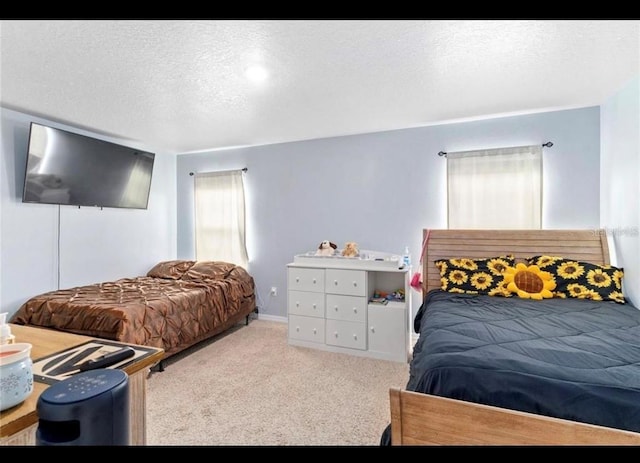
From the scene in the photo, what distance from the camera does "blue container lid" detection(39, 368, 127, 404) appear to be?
53 cm

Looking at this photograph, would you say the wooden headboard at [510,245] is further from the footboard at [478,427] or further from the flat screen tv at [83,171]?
the flat screen tv at [83,171]

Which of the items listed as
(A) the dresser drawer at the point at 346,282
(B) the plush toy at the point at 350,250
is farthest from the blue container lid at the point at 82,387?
(B) the plush toy at the point at 350,250

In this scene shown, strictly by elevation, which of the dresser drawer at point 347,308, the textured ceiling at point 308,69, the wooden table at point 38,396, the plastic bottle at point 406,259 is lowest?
the dresser drawer at point 347,308

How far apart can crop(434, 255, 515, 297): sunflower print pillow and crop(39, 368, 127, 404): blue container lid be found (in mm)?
2647

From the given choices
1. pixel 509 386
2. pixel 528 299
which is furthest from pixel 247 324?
pixel 509 386

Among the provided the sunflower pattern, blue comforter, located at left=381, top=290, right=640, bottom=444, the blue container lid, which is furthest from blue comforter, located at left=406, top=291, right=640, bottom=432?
the blue container lid

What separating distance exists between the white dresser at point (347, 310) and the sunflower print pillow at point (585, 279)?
47.3 inches

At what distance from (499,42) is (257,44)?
1408 millimetres

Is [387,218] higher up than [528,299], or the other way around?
[387,218]

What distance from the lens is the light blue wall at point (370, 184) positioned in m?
2.94

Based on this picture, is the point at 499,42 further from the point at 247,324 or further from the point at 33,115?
the point at 33,115

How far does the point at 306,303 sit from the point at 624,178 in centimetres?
292
